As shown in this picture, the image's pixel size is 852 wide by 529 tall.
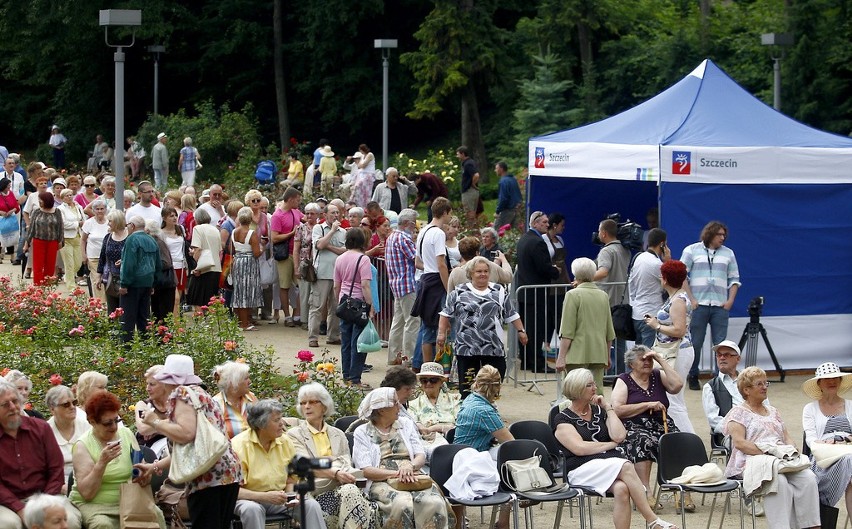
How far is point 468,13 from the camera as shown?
37125 millimetres

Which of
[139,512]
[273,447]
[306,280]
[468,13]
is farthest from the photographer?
[468,13]

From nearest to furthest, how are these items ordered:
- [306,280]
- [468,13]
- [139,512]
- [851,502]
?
1. [139,512]
2. [851,502]
3. [306,280]
4. [468,13]

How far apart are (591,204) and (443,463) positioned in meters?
9.30

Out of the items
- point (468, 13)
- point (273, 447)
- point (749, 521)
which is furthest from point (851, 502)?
point (468, 13)

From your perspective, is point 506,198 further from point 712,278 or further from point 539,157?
point 712,278

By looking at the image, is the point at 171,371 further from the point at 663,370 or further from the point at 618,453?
the point at 663,370

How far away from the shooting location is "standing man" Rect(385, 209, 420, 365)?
14.2 metres

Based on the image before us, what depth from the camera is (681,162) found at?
14352 millimetres

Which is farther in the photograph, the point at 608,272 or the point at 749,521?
the point at 608,272

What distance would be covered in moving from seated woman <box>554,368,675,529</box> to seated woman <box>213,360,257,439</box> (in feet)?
7.23

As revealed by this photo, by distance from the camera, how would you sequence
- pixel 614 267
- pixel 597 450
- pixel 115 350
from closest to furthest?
pixel 597 450
pixel 115 350
pixel 614 267

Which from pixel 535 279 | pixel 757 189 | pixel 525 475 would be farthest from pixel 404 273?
pixel 525 475

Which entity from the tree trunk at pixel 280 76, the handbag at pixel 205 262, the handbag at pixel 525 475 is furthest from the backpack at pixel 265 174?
the handbag at pixel 525 475

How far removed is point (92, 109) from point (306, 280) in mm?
32380
